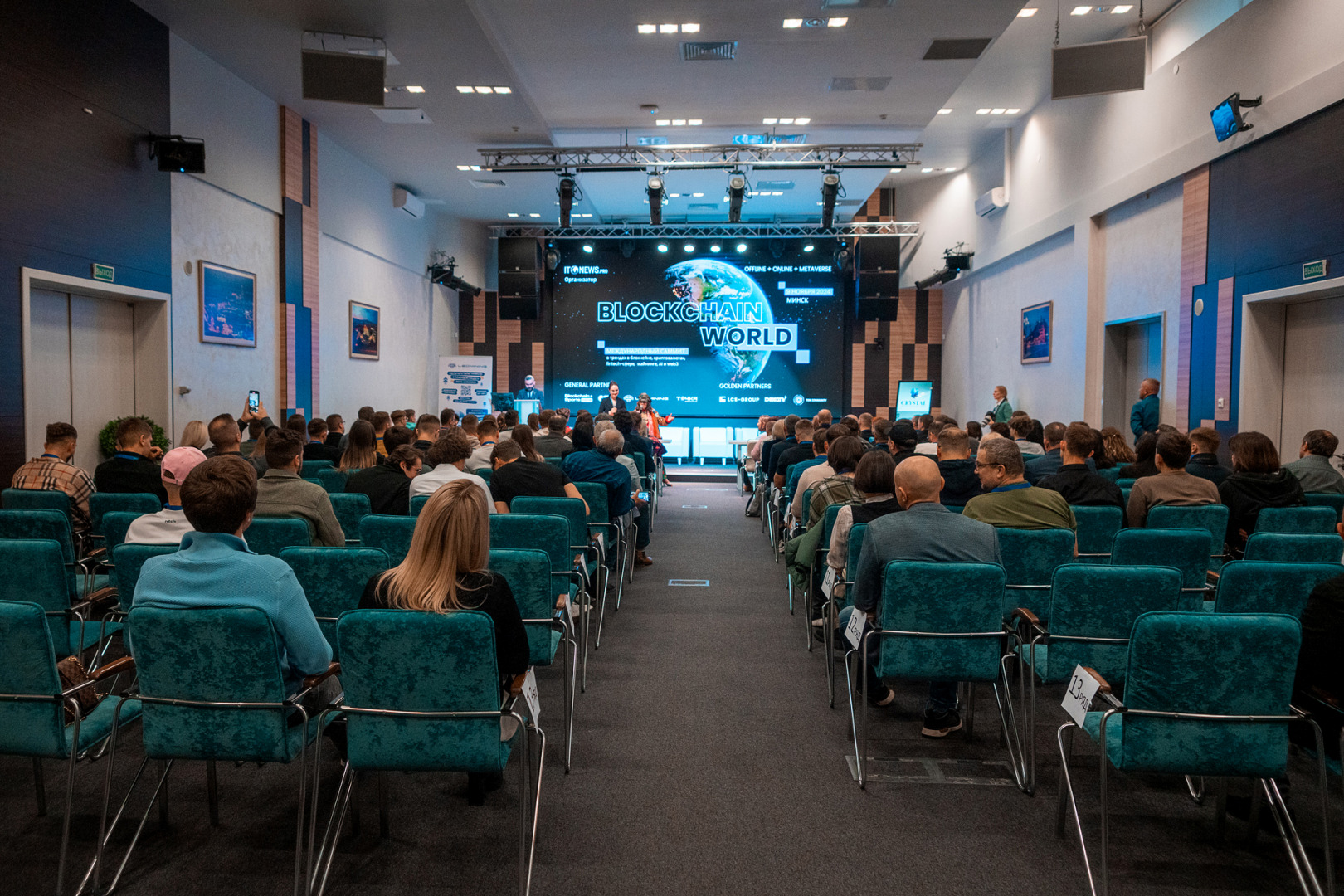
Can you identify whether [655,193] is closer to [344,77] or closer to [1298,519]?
[344,77]

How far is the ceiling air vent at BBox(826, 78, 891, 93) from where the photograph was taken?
9.41 m

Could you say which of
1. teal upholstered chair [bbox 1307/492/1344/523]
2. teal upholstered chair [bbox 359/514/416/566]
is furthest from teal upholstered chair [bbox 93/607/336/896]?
teal upholstered chair [bbox 1307/492/1344/523]

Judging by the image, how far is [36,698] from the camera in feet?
7.08

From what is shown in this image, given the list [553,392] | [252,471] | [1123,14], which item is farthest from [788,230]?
[252,471]

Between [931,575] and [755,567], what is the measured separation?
388 centimetres

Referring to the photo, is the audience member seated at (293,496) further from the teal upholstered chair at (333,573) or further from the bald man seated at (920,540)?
the bald man seated at (920,540)

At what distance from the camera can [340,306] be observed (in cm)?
1166

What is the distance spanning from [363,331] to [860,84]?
796 cm

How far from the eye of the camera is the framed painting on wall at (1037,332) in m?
11.7

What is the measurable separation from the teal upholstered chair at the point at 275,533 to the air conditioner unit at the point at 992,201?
40.6 ft

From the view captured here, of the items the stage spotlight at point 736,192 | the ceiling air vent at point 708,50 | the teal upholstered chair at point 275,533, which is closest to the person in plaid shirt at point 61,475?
the teal upholstered chair at point 275,533

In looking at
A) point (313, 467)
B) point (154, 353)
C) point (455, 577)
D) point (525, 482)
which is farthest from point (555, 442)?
point (455, 577)

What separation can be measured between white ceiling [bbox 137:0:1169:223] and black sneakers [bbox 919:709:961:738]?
652cm

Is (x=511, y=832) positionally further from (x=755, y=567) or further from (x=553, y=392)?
(x=553, y=392)
